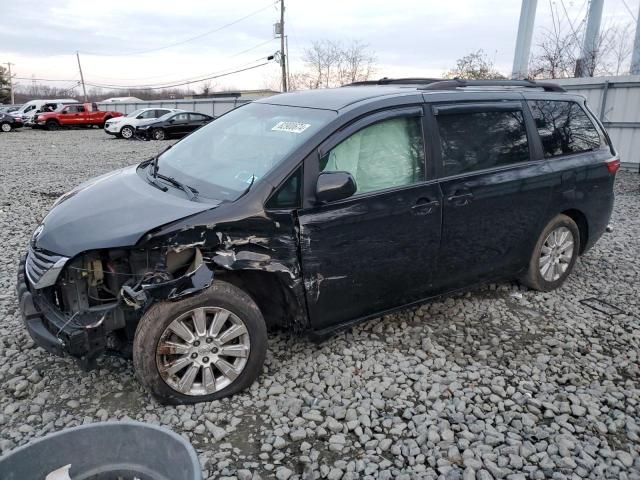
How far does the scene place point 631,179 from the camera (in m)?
11.0

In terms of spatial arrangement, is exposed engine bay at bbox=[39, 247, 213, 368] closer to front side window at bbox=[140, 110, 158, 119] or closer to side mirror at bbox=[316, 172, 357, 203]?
side mirror at bbox=[316, 172, 357, 203]

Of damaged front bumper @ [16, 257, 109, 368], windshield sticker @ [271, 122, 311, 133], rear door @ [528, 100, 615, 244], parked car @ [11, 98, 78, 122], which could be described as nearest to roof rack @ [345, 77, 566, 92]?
rear door @ [528, 100, 615, 244]

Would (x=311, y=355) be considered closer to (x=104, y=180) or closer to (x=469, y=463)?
(x=469, y=463)

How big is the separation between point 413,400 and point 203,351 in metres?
1.30

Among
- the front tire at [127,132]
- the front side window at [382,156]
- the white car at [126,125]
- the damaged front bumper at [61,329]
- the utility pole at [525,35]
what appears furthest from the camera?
the front tire at [127,132]

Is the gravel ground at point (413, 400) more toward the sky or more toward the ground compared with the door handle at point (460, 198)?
more toward the ground

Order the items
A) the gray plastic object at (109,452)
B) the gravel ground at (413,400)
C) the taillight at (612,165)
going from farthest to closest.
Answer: the taillight at (612,165) < the gravel ground at (413,400) < the gray plastic object at (109,452)

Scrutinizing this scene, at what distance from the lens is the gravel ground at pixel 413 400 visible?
2.68 m

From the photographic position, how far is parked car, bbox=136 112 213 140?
22359 millimetres

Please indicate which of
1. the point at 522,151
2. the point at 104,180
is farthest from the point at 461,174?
the point at 104,180

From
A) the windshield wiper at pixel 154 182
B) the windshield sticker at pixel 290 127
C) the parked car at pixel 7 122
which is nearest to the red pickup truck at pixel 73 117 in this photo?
the parked car at pixel 7 122

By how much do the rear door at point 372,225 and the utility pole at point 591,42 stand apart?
1909 cm

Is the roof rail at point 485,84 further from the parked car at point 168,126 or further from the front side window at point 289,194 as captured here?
the parked car at point 168,126

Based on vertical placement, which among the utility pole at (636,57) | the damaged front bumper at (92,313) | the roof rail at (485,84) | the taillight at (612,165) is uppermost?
the utility pole at (636,57)
